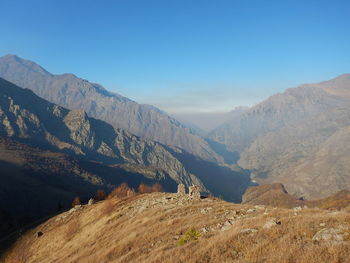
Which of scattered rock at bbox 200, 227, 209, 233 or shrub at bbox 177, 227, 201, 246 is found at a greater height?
shrub at bbox 177, 227, 201, 246

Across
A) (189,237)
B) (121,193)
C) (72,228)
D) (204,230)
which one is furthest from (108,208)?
(121,193)

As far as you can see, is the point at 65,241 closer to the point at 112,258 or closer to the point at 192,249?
the point at 112,258

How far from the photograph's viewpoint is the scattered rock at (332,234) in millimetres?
15641

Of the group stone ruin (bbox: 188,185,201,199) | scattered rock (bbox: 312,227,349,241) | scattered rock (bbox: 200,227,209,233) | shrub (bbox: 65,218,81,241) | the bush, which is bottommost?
the bush

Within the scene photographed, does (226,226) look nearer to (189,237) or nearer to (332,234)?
(189,237)

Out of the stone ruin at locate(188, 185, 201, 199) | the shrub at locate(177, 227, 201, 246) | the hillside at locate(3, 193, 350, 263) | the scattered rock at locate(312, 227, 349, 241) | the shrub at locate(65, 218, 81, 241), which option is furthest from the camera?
the stone ruin at locate(188, 185, 201, 199)

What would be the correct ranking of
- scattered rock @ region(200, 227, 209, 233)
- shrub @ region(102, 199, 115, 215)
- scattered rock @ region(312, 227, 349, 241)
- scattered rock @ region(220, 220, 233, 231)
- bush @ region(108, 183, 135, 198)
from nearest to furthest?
scattered rock @ region(312, 227, 349, 241) → scattered rock @ region(220, 220, 233, 231) → scattered rock @ region(200, 227, 209, 233) → shrub @ region(102, 199, 115, 215) → bush @ region(108, 183, 135, 198)

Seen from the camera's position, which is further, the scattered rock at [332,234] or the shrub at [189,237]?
the shrub at [189,237]

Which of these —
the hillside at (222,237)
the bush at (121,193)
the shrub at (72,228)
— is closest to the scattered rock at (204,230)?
the hillside at (222,237)

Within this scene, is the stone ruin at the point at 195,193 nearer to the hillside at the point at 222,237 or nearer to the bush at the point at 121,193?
the hillside at the point at 222,237

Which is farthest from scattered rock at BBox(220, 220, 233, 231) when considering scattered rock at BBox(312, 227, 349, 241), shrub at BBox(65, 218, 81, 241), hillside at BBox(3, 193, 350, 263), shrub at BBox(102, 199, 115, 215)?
shrub at BBox(65, 218, 81, 241)

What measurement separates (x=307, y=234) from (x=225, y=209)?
1714cm

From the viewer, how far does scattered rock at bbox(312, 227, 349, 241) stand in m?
15.6

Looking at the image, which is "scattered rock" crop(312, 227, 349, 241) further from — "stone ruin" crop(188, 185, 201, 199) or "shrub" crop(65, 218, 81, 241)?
"shrub" crop(65, 218, 81, 241)
